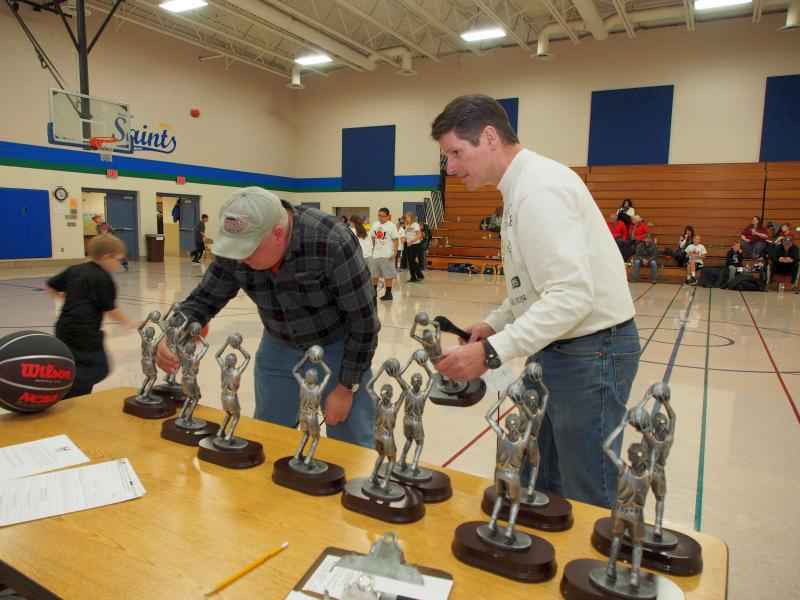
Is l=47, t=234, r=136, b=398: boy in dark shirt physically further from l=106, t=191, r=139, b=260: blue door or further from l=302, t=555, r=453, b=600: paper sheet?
l=106, t=191, r=139, b=260: blue door

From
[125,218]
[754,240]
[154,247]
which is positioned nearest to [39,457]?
[754,240]

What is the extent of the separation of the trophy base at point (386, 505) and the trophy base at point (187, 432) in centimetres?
54

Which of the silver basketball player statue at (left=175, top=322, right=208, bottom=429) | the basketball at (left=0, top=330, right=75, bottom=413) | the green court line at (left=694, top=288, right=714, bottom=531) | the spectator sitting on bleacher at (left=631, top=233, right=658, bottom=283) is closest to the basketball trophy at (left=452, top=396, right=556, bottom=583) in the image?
the silver basketball player statue at (left=175, top=322, right=208, bottom=429)

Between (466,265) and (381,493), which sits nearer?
(381,493)

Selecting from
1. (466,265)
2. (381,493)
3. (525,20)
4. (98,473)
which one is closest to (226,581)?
(381,493)

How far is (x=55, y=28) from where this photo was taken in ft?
46.4

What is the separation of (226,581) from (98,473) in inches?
24.2

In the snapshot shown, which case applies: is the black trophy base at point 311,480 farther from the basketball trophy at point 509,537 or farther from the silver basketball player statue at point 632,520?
the silver basketball player statue at point 632,520

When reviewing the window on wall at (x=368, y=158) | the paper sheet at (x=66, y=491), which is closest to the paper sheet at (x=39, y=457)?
the paper sheet at (x=66, y=491)

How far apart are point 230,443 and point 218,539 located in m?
0.42

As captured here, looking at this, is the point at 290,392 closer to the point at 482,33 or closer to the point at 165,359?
the point at 165,359

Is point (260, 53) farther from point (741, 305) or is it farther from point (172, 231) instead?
point (741, 305)

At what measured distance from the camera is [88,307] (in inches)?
131

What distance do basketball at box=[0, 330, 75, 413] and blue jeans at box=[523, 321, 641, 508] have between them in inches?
62.3
